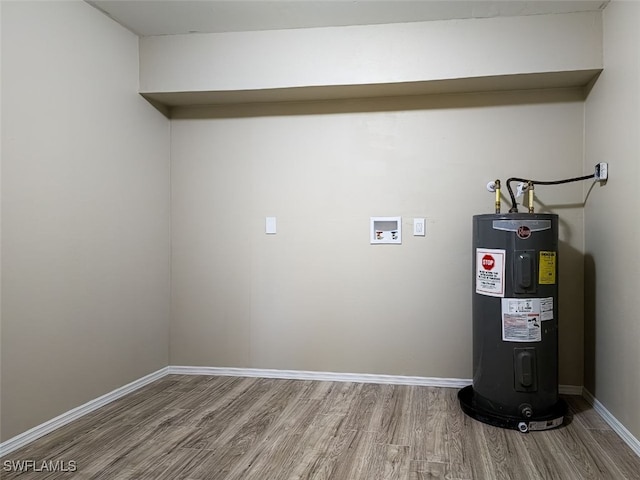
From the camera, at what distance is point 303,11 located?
2861 mm

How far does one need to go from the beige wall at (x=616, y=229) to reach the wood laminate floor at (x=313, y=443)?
0.87 feet

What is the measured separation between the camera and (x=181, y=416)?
275 cm

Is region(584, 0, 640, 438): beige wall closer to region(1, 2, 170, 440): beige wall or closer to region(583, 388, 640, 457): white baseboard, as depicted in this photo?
region(583, 388, 640, 457): white baseboard

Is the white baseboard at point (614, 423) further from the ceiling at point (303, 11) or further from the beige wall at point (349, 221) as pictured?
the ceiling at point (303, 11)

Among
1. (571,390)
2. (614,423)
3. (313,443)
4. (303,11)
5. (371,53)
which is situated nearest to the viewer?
(313,443)

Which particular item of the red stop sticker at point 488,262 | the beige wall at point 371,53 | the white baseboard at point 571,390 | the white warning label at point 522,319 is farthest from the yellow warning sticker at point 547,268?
the beige wall at point 371,53

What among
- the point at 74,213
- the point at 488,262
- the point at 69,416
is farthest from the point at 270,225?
the point at 69,416

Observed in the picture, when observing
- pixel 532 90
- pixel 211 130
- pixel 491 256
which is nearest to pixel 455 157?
pixel 532 90

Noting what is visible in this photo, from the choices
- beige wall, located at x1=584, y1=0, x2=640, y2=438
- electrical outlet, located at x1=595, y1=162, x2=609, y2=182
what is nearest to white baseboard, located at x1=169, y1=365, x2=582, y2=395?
beige wall, located at x1=584, y1=0, x2=640, y2=438

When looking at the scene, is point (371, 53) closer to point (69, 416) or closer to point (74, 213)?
point (74, 213)

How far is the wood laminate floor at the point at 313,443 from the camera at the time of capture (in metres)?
2.09

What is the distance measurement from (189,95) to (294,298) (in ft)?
5.52

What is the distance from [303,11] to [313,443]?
2518 mm

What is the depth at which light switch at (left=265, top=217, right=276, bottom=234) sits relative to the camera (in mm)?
3547
